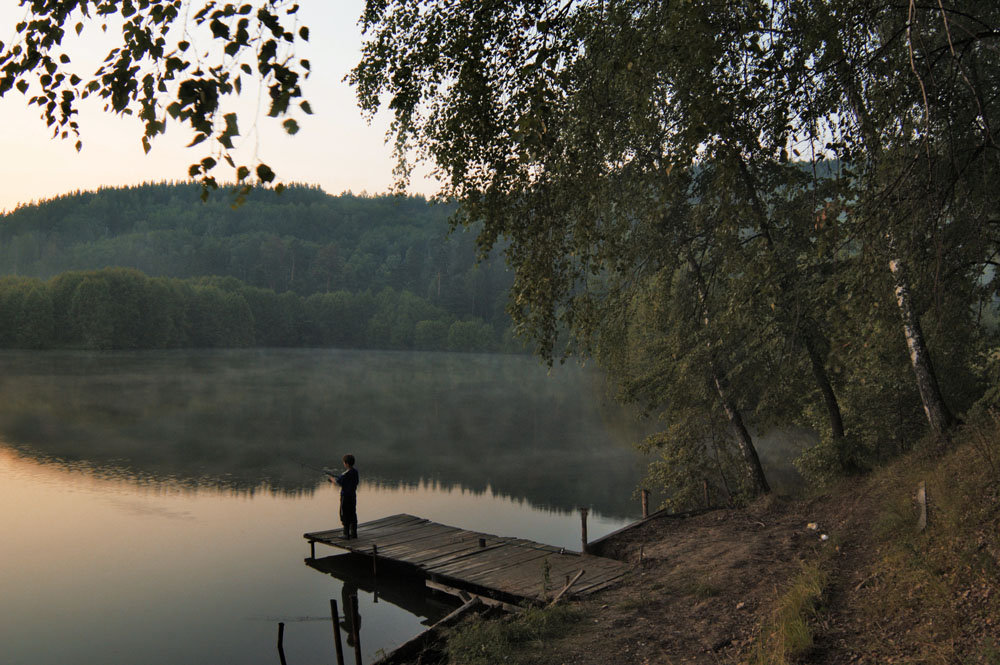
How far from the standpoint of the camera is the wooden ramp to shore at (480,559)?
10.4m

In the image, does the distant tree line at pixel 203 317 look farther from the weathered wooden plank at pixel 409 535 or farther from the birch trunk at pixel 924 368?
the birch trunk at pixel 924 368

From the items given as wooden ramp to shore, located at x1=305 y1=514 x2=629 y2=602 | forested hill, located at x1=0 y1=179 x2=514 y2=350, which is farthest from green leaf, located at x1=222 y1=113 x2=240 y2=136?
forested hill, located at x1=0 y1=179 x2=514 y2=350

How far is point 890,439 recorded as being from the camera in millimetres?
14500

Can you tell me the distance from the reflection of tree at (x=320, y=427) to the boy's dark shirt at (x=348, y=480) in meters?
8.39

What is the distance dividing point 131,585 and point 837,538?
41.0 feet

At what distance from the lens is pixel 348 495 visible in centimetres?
1394

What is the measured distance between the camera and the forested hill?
8225cm

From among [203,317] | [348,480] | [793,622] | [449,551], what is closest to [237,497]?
[348,480]

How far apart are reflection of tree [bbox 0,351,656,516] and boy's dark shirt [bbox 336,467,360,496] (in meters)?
8.39

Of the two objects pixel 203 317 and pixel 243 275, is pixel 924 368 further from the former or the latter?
pixel 243 275

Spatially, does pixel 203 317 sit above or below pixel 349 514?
above

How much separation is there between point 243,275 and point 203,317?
144 feet

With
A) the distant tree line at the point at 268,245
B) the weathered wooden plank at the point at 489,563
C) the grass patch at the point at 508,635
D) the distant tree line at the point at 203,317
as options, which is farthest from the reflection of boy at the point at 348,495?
the distant tree line at the point at 268,245

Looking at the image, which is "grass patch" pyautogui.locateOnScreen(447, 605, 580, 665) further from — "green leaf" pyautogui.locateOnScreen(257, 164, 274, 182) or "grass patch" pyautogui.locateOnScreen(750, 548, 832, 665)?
"green leaf" pyautogui.locateOnScreen(257, 164, 274, 182)
